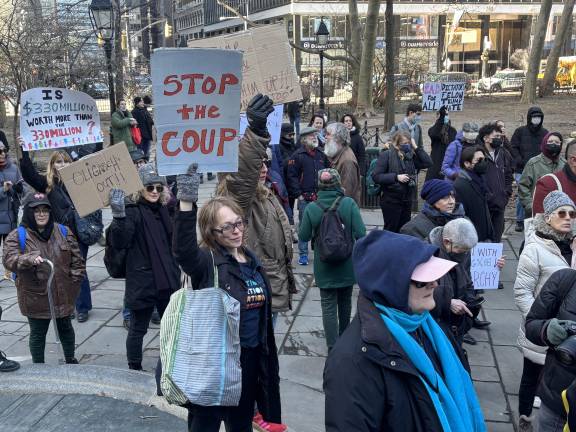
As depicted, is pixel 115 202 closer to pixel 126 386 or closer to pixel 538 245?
pixel 126 386

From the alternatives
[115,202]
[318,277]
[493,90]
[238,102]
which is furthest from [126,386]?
[493,90]

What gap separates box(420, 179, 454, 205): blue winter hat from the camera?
5117 mm

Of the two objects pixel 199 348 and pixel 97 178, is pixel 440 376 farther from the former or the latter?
pixel 97 178

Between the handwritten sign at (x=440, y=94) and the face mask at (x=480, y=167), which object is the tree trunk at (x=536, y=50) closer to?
the handwritten sign at (x=440, y=94)

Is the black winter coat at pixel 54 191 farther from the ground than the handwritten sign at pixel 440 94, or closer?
closer

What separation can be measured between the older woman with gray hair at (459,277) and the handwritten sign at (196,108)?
1.54 meters

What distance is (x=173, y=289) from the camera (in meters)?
5.11

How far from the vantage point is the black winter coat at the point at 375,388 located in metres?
2.21

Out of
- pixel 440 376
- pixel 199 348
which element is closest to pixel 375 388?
pixel 440 376

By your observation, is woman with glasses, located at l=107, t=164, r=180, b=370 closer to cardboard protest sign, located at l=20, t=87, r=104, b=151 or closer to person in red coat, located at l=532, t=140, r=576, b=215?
cardboard protest sign, located at l=20, t=87, r=104, b=151

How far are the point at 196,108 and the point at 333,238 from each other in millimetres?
1907

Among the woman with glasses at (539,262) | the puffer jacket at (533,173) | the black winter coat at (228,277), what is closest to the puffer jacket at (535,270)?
the woman with glasses at (539,262)

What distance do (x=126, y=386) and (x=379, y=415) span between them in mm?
3208

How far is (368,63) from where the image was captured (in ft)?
90.1
